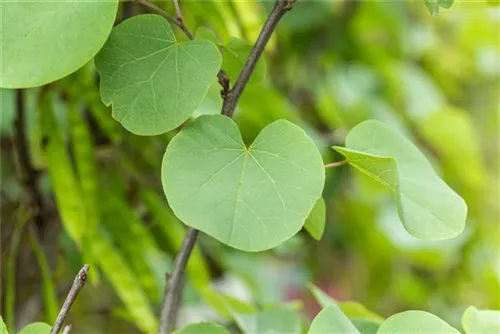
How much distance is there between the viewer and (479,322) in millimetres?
360

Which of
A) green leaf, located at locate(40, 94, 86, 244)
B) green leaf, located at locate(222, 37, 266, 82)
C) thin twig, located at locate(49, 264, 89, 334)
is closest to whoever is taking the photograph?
thin twig, located at locate(49, 264, 89, 334)

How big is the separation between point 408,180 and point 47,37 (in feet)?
0.64

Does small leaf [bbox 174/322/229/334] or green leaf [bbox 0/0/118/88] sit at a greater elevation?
green leaf [bbox 0/0/118/88]

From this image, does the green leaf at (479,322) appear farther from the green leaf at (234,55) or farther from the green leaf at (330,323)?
the green leaf at (234,55)

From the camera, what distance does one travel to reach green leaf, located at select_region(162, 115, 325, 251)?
30 centimetres

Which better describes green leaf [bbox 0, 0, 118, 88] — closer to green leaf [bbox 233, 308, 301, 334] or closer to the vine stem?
the vine stem

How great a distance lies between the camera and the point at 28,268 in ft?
2.18

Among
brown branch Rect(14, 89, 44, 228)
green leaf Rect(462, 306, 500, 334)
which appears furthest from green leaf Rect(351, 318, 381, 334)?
brown branch Rect(14, 89, 44, 228)

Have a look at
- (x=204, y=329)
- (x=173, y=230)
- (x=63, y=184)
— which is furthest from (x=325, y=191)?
(x=204, y=329)

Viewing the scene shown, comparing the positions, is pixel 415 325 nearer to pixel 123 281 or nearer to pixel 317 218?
pixel 317 218

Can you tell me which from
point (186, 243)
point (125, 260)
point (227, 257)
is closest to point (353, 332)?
point (186, 243)

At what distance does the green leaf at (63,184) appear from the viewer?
0.50 m

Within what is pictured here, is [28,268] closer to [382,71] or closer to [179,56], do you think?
[179,56]

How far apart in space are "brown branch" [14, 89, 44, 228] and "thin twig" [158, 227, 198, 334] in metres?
0.21
